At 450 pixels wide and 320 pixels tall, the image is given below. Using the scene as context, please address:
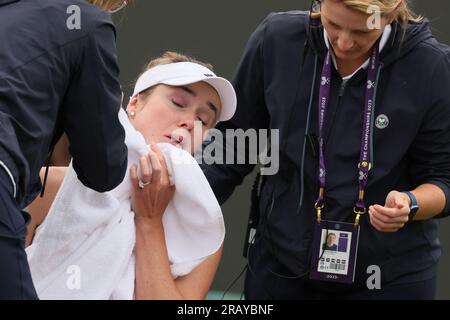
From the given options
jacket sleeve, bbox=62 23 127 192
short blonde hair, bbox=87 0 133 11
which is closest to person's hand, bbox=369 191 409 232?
jacket sleeve, bbox=62 23 127 192

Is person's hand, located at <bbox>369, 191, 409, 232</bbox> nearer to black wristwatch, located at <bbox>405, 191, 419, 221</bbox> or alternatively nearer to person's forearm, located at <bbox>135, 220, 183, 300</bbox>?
black wristwatch, located at <bbox>405, 191, 419, 221</bbox>

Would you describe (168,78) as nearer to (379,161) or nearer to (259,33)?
(259,33)

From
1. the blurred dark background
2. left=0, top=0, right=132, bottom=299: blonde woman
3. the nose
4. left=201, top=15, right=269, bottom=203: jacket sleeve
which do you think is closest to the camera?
left=0, top=0, right=132, bottom=299: blonde woman

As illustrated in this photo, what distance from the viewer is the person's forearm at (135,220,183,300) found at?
2746 millimetres

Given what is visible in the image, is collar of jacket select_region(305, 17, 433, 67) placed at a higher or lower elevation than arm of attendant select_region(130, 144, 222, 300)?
higher

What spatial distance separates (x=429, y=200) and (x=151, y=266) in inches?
33.8

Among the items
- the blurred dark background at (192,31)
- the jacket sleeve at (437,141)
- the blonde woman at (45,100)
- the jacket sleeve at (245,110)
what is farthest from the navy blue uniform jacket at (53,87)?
the blurred dark background at (192,31)

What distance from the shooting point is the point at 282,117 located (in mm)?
3105

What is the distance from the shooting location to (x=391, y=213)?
9.10ft

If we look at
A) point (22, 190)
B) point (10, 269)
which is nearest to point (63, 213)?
point (22, 190)

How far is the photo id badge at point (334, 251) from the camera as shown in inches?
119

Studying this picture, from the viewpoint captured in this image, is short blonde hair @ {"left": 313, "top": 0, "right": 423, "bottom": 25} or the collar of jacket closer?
short blonde hair @ {"left": 313, "top": 0, "right": 423, "bottom": 25}

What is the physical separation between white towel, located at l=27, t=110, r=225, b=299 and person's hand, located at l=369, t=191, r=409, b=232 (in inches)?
17.3

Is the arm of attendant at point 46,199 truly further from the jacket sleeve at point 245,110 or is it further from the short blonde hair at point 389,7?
the short blonde hair at point 389,7
